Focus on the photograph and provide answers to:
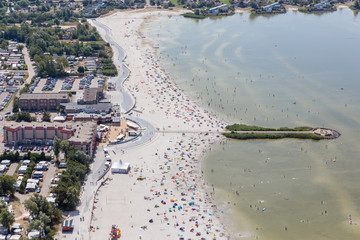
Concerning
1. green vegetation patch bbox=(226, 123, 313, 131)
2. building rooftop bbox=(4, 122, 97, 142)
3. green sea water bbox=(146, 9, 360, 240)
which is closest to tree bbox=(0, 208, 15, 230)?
building rooftop bbox=(4, 122, 97, 142)

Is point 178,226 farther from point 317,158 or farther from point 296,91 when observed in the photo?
point 296,91

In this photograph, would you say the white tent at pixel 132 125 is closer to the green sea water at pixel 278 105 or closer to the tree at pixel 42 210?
the green sea water at pixel 278 105

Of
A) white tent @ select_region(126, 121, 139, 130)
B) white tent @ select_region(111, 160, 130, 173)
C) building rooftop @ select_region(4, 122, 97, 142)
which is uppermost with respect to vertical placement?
building rooftop @ select_region(4, 122, 97, 142)

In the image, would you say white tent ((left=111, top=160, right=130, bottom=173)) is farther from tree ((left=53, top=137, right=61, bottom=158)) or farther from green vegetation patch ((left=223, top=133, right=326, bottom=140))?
green vegetation patch ((left=223, top=133, right=326, bottom=140))

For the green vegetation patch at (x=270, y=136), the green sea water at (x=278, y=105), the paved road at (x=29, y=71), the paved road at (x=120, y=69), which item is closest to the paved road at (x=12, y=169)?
the paved road at (x=29, y=71)

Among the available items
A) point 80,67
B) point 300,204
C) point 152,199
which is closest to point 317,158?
point 300,204

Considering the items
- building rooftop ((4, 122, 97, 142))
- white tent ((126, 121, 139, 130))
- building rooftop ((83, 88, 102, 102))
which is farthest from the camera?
building rooftop ((83, 88, 102, 102))
